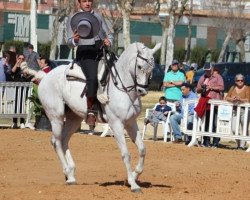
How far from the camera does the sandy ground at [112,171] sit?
13.9m

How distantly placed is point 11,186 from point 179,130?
388 inches

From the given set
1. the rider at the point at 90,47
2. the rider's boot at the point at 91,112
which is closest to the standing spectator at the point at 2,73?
the rider at the point at 90,47

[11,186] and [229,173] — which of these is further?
[229,173]

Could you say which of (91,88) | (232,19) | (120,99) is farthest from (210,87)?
(232,19)

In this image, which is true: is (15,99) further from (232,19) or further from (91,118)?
(232,19)

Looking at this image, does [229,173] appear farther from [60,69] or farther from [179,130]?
[179,130]

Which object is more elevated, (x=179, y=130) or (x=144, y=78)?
(x=144, y=78)

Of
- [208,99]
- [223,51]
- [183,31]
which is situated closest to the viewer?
[208,99]

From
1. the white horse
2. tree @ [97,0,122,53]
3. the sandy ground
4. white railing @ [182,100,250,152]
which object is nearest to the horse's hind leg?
the white horse

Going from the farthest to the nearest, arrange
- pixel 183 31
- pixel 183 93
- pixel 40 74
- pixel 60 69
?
1. pixel 183 31
2. pixel 183 93
3. pixel 40 74
4. pixel 60 69

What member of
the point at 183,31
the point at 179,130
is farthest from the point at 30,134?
the point at 183,31

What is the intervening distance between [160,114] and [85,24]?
10.5 meters

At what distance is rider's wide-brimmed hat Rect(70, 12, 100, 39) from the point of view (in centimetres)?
1441

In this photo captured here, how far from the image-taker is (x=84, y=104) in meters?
14.5
